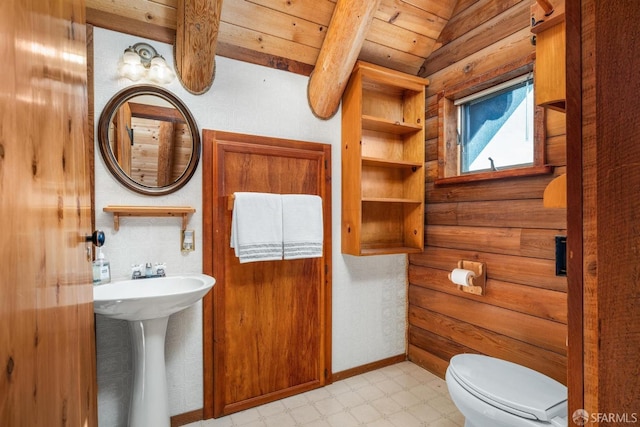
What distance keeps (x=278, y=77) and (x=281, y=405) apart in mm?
2085

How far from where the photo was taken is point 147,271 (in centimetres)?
166

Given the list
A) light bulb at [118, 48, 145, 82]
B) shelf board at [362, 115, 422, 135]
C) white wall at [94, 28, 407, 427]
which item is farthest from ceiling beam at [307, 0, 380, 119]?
light bulb at [118, 48, 145, 82]

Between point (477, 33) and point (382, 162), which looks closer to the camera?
point (477, 33)

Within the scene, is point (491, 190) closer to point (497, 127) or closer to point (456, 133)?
point (497, 127)

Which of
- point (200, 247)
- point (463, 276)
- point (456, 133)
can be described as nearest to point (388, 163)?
point (456, 133)

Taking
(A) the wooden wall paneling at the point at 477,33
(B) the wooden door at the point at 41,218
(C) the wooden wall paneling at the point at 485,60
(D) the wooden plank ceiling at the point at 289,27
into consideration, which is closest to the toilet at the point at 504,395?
(B) the wooden door at the point at 41,218

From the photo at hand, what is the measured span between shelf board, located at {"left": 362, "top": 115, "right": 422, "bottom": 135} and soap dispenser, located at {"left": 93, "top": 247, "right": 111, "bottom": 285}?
1.70 meters

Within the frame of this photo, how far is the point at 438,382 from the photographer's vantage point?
2195 mm

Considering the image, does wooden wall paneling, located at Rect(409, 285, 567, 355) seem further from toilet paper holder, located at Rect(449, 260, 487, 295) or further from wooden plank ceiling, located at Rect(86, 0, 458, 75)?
wooden plank ceiling, located at Rect(86, 0, 458, 75)

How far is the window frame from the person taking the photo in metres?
1.66

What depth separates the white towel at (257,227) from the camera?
1.80m

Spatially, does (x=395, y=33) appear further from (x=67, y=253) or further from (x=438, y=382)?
(x=438, y=382)

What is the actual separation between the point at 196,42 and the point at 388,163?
1.39 metres

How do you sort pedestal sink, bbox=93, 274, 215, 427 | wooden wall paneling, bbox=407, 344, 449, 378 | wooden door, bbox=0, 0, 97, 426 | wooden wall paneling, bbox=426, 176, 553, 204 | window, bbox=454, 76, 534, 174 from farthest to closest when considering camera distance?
wooden wall paneling, bbox=407, 344, 449, 378
window, bbox=454, 76, 534, 174
wooden wall paneling, bbox=426, 176, 553, 204
pedestal sink, bbox=93, 274, 215, 427
wooden door, bbox=0, 0, 97, 426
